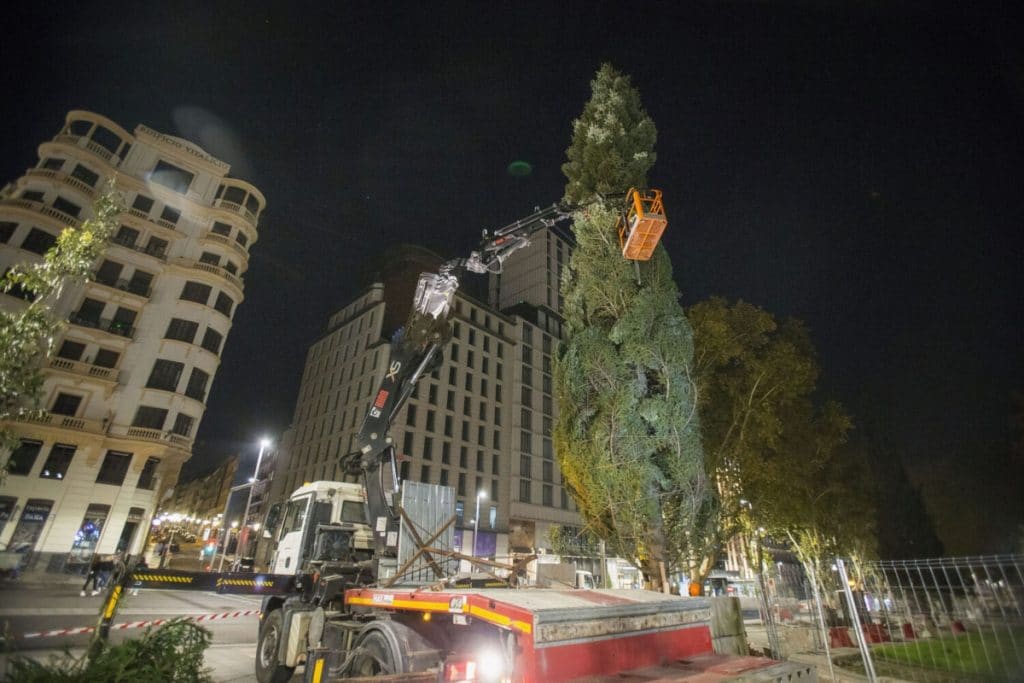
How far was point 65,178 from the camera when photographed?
28125 mm

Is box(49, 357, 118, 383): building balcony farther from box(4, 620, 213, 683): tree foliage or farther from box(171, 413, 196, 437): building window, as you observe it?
box(4, 620, 213, 683): tree foliage

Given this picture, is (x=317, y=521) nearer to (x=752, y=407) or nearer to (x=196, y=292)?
(x=752, y=407)

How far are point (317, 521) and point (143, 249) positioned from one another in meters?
31.4

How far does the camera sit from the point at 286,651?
7.43 meters

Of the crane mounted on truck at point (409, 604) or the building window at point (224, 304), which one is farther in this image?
the building window at point (224, 304)

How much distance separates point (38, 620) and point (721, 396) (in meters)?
20.4

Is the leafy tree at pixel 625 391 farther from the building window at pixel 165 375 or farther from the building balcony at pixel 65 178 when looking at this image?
the building balcony at pixel 65 178

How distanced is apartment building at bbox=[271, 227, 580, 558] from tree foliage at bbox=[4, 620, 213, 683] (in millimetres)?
37615

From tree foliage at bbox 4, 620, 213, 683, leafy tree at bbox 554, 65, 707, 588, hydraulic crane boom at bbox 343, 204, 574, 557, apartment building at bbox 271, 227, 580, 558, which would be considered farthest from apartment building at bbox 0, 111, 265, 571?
tree foliage at bbox 4, 620, 213, 683

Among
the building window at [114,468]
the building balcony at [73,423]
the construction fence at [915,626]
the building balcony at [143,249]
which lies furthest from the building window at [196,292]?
the construction fence at [915,626]

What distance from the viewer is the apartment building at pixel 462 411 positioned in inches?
1812

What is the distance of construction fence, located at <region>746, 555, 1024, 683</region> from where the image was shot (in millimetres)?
8453

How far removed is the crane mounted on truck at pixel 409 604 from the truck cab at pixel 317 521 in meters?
0.03

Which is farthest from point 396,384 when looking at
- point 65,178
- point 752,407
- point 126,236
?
point 65,178
